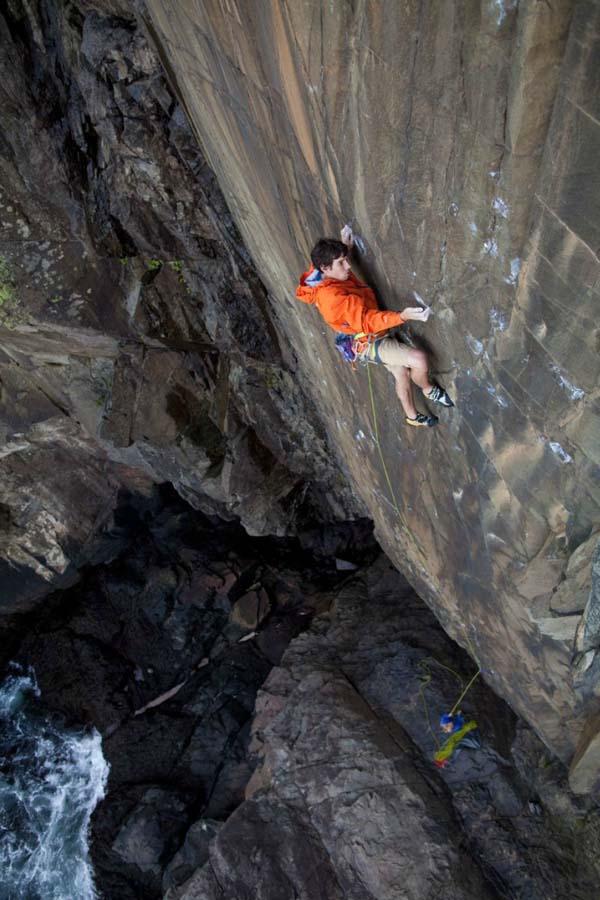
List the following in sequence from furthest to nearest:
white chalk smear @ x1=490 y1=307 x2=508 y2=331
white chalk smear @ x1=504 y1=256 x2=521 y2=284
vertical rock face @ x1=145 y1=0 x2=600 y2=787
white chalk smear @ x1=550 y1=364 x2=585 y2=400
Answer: white chalk smear @ x1=490 y1=307 x2=508 y2=331, white chalk smear @ x1=550 y1=364 x2=585 y2=400, white chalk smear @ x1=504 y1=256 x2=521 y2=284, vertical rock face @ x1=145 y1=0 x2=600 y2=787

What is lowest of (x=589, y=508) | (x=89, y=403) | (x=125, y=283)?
(x=89, y=403)

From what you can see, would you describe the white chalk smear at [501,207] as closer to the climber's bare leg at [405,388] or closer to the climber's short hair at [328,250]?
the climber's short hair at [328,250]

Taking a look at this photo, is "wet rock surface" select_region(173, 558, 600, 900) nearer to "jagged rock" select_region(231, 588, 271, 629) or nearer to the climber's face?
"jagged rock" select_region(231, 588, 271, 629)

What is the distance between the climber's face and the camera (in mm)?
3711

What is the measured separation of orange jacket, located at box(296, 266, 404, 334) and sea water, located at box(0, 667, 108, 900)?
30.7 ft

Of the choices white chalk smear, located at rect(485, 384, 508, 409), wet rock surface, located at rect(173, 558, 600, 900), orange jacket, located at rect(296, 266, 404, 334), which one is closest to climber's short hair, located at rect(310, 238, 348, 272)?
orange jacket, located at rect(296, 266, 404, 334)

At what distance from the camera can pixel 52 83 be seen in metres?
7.22

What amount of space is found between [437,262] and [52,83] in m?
6.24

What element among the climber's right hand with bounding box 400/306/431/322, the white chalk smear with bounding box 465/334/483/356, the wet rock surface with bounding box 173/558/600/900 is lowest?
the wet rock surface with bounding box 173/558/600/900

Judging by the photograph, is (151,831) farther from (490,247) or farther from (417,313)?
(490,247)

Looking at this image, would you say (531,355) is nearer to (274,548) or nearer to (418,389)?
(418,389)

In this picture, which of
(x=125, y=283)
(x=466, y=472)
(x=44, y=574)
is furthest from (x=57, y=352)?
(x=466, y=472)

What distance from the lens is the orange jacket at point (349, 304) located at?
3711 mm

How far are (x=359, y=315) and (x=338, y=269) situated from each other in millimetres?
303
